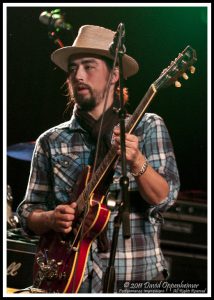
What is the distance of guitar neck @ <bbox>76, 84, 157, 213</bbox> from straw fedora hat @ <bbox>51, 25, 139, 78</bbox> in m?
0.39

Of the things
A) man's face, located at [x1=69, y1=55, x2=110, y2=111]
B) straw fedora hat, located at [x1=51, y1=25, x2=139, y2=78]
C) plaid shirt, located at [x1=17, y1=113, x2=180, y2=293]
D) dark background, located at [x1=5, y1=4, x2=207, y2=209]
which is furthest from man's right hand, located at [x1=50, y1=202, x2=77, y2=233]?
straw fedora hat, located at [x1=51, y1=25, x2=139, y2=78]

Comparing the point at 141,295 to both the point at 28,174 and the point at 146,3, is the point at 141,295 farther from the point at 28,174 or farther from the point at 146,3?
the point at 146,3

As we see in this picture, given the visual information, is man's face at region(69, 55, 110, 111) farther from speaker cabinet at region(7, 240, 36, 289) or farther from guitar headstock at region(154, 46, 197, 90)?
speaker cabinet at region(7, 240, 36, 289)

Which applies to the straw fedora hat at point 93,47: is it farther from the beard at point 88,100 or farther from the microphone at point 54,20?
the beard at point 88,100

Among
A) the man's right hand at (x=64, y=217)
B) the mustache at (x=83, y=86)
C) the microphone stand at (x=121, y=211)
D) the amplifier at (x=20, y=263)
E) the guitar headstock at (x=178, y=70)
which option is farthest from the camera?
the amplifier at (x=20, y=263)

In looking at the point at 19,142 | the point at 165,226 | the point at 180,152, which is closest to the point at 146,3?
the point at 180,152

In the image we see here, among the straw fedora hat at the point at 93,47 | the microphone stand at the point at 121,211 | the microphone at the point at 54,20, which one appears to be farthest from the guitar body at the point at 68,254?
the microphone at the point at 54,20

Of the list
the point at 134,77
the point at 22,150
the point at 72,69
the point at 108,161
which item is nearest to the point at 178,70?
the point at 134,77

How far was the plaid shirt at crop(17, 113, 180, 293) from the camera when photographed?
236 cm

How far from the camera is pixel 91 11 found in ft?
9.16

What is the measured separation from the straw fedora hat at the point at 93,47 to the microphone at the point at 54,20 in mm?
93

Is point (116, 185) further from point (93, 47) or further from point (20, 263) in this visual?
point (20, 263)

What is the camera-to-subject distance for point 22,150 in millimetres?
2844

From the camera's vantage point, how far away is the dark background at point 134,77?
2697 millimetres
